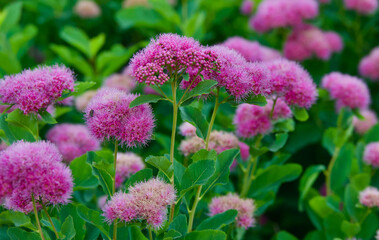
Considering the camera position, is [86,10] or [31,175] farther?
[86,10]

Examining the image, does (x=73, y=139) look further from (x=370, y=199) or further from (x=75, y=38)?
(x=370, y=199)

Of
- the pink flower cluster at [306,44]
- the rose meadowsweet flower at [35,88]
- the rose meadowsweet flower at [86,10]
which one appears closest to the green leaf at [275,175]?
the rose meadowsweet flower at [35,88]

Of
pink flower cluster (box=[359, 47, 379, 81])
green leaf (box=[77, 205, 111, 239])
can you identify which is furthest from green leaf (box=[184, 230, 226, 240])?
pink flower cluster (box=[359, 47, 379, 81])

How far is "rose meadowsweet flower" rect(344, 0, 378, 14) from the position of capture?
2.73 meters

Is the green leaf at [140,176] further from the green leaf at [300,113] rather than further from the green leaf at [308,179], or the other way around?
the green leaf at [308,179]

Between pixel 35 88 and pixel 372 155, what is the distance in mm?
1257

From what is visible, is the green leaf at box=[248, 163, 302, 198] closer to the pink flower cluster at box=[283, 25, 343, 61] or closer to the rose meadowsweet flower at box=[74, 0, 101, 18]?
the pink flower cluster at box=[283, 25, 343, 61]

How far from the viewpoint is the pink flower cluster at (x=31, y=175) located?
869 mm

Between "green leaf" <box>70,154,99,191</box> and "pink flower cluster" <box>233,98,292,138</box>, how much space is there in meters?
0.49

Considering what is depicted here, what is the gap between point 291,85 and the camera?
1.32m

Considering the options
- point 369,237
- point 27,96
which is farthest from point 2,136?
point 369,237

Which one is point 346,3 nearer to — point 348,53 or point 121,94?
point 348,53

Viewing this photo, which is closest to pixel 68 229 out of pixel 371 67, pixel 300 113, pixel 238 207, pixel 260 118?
pixel 238 207

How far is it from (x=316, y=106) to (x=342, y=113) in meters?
0.43
